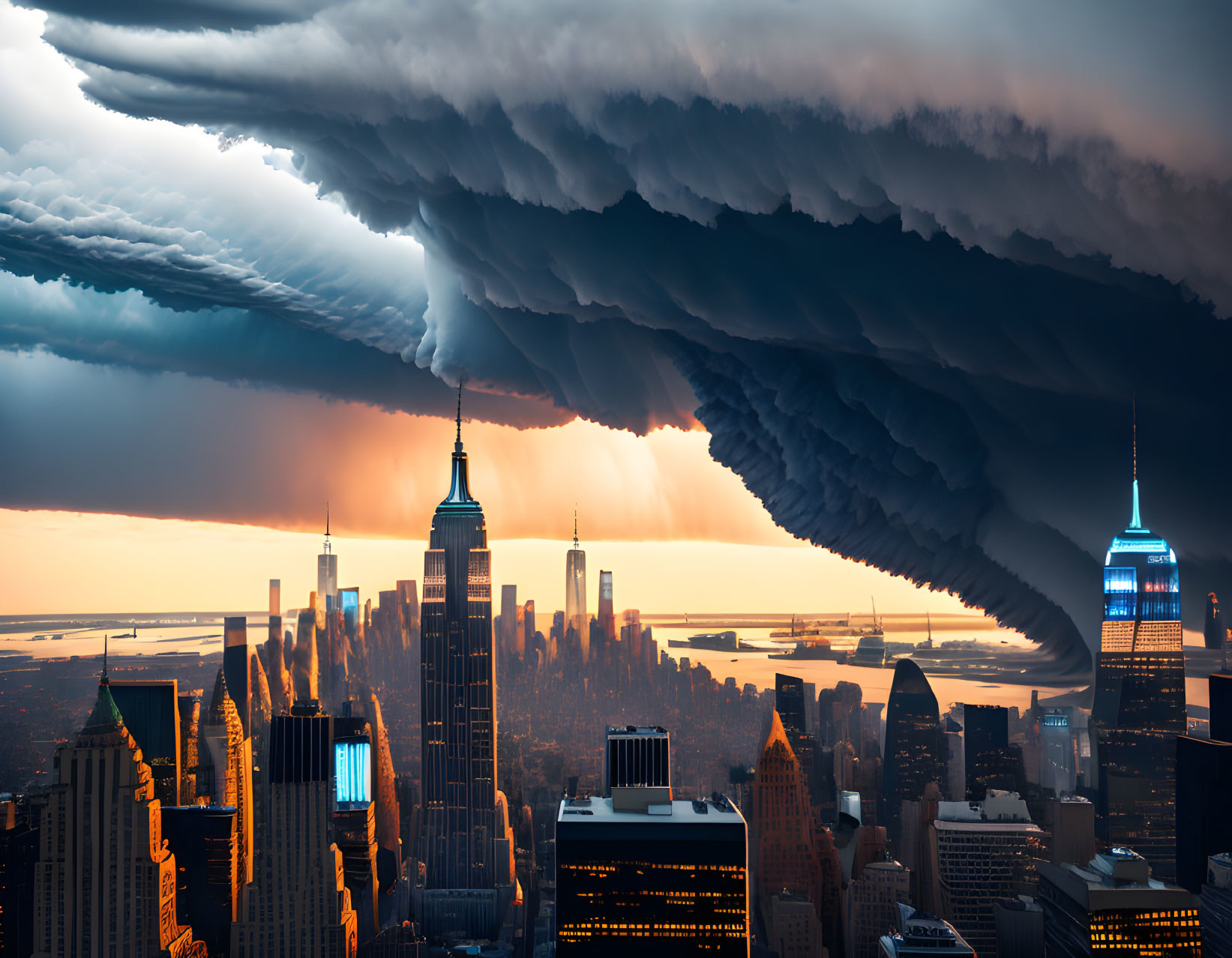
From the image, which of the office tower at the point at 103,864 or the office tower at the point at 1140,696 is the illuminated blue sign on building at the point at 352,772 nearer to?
the office tower at the point at 103,864

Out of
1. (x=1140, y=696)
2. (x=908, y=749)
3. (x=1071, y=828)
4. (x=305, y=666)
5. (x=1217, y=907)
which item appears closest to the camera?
(x=1140, y=696)

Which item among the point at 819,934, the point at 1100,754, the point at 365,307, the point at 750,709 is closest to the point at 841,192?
the point at 365,307

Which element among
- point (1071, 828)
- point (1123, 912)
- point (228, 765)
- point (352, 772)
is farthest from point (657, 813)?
point (352, 772)

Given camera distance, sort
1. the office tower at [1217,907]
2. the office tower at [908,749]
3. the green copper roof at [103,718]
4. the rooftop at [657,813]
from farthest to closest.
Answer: the office tower at [908,749], the green copper roof at [103,718], the rooftop at [657,813], the office tower at [1217,907]

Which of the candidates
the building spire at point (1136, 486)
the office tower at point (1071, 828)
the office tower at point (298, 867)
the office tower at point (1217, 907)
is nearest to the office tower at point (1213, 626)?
the building spire at point (1136, 486)

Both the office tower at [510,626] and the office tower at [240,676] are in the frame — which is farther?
the office tower at [510,626]

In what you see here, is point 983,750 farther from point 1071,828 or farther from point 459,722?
point 459,722

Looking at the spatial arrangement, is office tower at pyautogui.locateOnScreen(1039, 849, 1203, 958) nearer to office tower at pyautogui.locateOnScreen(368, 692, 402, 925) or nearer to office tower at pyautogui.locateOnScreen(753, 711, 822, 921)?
office tower at pyautogui.locateOnScreen(753, 711, 822, 921)
